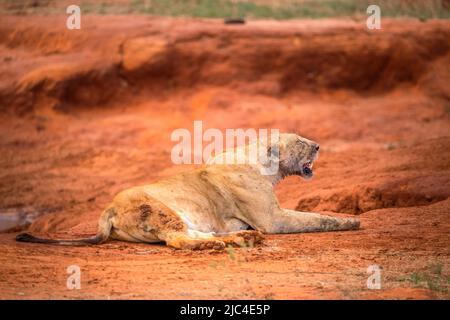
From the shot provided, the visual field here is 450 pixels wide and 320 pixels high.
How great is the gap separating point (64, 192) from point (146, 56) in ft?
17.8

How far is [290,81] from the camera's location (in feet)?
64.9

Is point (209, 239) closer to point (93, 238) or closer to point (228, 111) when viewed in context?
point (93, 238)

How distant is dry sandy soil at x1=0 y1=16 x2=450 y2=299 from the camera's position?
436 inches

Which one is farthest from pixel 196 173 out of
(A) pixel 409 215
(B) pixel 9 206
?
(B) pixel 9 206

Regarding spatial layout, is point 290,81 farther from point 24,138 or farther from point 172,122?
point 24,138

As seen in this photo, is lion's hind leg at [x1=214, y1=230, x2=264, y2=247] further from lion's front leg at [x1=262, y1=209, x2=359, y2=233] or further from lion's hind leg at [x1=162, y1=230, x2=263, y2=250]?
lion's front leg at [x1=262, y1=209, x2=359, y2=233]

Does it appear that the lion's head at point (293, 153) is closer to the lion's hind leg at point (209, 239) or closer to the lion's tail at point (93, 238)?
the lion's hind leg at point (209, 239)

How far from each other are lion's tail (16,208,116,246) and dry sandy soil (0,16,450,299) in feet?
0.53

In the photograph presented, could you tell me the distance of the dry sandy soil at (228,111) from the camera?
11.1m

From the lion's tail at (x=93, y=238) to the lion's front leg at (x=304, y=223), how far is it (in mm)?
1589

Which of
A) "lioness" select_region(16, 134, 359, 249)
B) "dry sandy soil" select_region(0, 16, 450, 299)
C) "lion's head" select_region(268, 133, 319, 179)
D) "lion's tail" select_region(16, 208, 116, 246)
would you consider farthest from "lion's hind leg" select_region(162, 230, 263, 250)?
"lion's head" select_region(268, 133, 319, 179)

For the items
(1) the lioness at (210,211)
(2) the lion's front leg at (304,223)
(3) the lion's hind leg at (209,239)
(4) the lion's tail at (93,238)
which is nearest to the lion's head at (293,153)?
(1) the lioness at (210,211)

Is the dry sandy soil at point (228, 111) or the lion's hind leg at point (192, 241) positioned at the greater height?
the dry sandy soil at point (228, 111)

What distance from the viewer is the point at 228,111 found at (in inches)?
730
